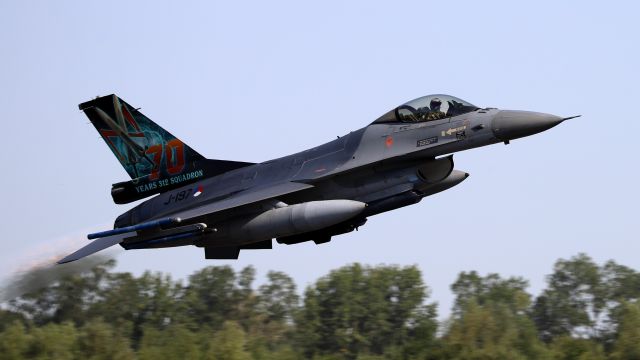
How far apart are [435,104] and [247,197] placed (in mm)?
3976

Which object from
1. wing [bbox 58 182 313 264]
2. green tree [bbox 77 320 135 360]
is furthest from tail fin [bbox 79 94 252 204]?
green tree [bbox 77 320 135 360]

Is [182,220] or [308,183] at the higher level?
[308,183]

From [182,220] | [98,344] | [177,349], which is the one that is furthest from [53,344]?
[182,220]

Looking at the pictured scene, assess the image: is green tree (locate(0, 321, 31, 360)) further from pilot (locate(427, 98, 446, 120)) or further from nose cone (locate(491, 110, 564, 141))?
nose cone (locate(491, 110, 564, 141))

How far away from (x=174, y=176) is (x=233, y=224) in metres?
2.60

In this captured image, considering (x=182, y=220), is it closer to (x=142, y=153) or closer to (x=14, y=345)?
(x=142, y=153)

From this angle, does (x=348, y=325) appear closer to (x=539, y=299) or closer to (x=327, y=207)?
(x=539, y=299)

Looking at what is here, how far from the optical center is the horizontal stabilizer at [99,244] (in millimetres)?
19422

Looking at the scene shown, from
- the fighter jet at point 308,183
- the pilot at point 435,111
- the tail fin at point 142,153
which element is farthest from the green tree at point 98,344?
the pilot at point 435,111

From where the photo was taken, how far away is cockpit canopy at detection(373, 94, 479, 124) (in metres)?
17.9

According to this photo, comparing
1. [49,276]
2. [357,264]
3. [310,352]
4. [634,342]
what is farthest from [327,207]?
[357,264]

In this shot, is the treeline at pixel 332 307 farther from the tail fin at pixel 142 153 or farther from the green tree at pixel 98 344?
the tail fin at pixel 142 153

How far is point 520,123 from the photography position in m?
17.2

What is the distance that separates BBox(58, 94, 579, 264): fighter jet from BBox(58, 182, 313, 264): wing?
0.02 meters
